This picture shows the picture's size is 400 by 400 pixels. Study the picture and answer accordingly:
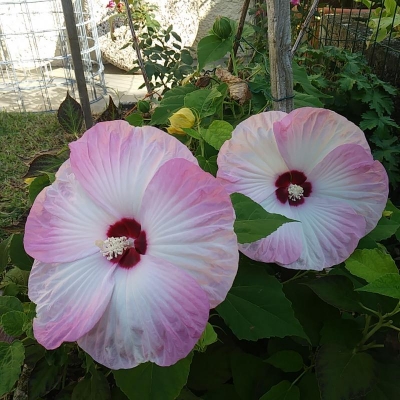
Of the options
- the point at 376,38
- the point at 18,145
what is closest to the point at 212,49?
the point at 376,38

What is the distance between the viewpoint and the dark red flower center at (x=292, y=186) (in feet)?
1.88

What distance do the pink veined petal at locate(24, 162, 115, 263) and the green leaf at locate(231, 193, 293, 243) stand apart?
127 millimetres

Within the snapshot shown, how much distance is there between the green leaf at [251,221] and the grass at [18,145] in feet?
5.62

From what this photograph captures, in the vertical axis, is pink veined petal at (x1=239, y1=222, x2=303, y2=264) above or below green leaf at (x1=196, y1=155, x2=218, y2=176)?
below

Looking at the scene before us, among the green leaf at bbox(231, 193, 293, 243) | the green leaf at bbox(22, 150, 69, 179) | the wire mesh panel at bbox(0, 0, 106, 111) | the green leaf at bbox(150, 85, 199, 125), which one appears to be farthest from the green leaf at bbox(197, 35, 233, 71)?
the wire mesh panel at bbox(0, 0, 106, 111)

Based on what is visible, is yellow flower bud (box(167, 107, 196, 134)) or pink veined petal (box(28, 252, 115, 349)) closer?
pink veined petal (box(28, 252, 115, 349))

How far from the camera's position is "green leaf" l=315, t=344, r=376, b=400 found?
0.51 metres

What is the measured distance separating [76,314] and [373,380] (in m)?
0.33

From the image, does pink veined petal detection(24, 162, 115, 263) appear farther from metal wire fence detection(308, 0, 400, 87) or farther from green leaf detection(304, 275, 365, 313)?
metal wire fence detection(308, 0, 400, 87)

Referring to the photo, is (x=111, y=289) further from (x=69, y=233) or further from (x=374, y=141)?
(x=374, y=141)

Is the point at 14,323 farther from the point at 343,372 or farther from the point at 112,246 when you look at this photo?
the point at 343,372

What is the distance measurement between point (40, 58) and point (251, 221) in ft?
13.1

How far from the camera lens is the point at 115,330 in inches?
16.4

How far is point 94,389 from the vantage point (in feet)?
1.86
